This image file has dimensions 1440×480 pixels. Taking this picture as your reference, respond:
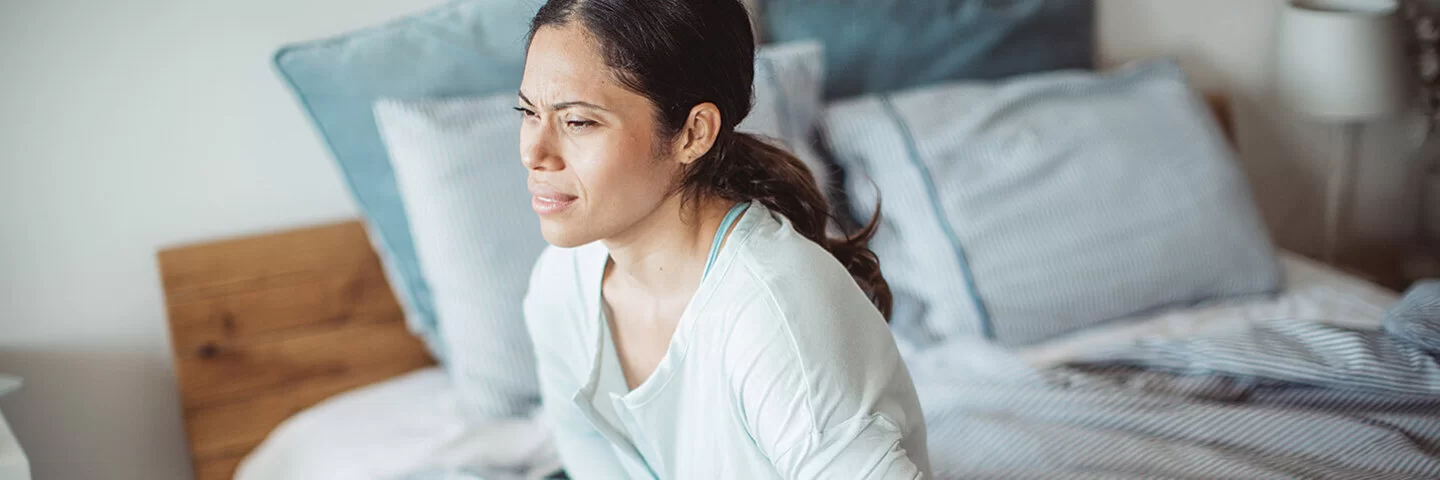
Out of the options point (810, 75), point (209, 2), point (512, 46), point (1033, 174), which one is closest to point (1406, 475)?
point (1033, 174)

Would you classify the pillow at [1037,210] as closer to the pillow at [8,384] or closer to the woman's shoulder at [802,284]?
the woman's shoulder at [802,284]

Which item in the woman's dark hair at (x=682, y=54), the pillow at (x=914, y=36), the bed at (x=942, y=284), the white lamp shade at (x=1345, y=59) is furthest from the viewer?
the white lamp shade at (x=1345, y=59)

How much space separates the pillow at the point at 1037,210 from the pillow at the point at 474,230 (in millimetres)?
334

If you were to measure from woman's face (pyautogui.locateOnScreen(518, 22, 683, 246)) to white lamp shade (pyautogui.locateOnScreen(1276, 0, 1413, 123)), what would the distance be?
159cm

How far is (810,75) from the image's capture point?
71.3 inches

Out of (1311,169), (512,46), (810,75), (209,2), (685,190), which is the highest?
(209,2)

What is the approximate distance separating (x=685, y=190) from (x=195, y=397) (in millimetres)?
961

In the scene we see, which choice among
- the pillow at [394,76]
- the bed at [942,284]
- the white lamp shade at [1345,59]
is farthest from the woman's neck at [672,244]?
the white lamp shade at [1345,59]

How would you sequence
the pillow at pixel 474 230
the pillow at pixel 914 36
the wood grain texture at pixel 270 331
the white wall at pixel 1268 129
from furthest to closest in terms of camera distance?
the white wall at pixel 1268 129 < the pillow at pixel 914 36 < the wood grain texture at pixel 270 331 < the pillow at pixel 474 230

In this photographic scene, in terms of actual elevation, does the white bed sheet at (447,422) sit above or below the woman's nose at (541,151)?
below

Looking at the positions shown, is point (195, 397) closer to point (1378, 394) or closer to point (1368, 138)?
point (1378, 394)

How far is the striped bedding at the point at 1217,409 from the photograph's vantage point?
130cm

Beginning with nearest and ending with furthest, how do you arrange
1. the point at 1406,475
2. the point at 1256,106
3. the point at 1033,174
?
the point at 1406,475, the point at 1033,174, the point at 1256,106

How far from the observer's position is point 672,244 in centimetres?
112
